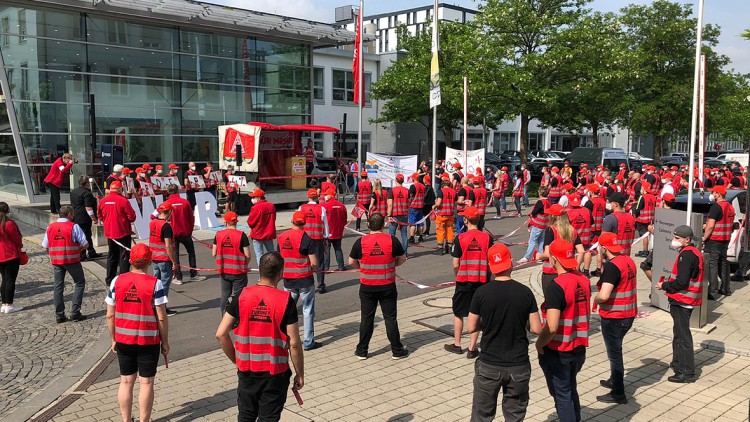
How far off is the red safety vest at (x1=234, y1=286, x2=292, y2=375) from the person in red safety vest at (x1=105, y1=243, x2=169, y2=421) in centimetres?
126

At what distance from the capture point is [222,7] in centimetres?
2570

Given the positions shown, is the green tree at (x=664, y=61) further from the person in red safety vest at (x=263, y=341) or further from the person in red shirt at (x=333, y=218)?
the person in red safety vest at (x=263, y=341)

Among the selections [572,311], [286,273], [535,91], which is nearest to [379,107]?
[535,91]

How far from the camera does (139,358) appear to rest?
19.1ft

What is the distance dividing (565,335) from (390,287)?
2832 mm

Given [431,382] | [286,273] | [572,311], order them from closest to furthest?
1. [572,311]
2. [431,382]
3. [286,273]

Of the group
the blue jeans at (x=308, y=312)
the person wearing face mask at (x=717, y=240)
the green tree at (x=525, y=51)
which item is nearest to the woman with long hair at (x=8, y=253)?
the blue jeans at (x=308, y=312)

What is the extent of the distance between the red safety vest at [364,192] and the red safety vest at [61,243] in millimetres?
8207

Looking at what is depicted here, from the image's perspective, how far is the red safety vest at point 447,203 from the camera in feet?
47.0

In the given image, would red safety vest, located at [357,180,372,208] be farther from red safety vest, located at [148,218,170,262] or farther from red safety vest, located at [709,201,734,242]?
red safety vest, located at [709,201,734,242]

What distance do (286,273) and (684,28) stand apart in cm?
3488

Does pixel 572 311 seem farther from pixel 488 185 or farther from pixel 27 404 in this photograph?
pixel 488 185

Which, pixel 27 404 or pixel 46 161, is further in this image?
pixel 46 161

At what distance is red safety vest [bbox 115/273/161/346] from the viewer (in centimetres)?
570
